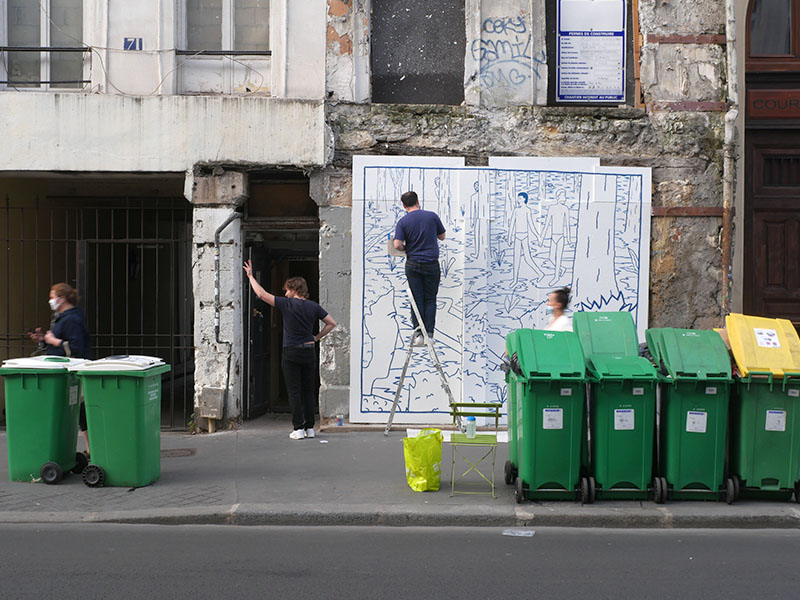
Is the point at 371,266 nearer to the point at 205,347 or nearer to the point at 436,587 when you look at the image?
the point at 205,347

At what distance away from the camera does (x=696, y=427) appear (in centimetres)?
692

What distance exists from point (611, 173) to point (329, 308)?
3.46m

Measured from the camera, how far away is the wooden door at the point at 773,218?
1141cm

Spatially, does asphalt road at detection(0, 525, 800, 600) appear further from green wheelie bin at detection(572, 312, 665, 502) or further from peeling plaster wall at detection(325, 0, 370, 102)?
peeling plaster wall at detection(325, 0, 370, 102)

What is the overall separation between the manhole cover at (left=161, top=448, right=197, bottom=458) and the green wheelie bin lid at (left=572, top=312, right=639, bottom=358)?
397cm

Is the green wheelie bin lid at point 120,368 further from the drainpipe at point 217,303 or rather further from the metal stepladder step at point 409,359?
the metal stepladder step at point 409,359

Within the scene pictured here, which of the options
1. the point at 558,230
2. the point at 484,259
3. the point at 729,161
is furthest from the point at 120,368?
the point at 729,161

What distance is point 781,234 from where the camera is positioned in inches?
451

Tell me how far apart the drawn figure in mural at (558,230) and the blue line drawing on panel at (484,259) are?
0.04 ft

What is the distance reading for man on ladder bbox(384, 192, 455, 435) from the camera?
943 cm

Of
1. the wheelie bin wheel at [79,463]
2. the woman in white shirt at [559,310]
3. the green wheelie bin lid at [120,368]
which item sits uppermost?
the woman in white shirt at [559,310]

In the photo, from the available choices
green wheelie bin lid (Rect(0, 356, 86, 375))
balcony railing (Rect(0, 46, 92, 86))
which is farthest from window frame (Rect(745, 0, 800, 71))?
green wheelie bin lid (Rect(0, 356, 86, 375))

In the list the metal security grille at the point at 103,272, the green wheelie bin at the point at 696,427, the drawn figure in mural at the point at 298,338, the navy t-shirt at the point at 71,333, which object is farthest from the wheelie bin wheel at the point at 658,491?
the metal security grille at the point at 103,272

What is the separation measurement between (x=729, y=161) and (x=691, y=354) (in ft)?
12.8
